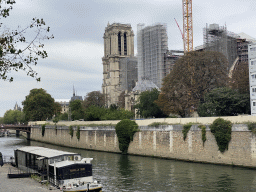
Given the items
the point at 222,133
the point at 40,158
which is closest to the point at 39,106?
the point at 222,133

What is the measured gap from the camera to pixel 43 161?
29.0 metres

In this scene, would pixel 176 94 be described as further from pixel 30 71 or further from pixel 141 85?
pixel 141 85

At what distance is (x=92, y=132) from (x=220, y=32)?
4602 centimetres

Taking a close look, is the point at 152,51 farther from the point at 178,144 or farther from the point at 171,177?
the point at 171,177

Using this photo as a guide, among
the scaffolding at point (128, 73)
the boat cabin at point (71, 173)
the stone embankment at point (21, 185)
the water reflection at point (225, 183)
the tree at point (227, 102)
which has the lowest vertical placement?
the water reflection at point (225, 183)

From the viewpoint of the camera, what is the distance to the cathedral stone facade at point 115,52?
153125mm

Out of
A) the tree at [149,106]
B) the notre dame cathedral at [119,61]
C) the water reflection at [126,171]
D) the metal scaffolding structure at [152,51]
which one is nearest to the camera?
the water reflection at [126,171]

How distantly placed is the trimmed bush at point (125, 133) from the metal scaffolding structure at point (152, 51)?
56.8 metres

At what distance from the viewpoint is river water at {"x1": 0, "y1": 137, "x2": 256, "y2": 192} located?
2673 cm

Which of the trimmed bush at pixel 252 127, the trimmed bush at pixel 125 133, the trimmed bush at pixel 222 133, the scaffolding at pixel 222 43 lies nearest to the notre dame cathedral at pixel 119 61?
the scaffolding at pixel 222 43

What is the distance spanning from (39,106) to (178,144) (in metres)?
75.5

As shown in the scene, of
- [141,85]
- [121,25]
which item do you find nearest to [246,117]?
[141,85]

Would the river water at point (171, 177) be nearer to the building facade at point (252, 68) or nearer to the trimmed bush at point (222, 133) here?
the trimmed bush at point (222, 133)

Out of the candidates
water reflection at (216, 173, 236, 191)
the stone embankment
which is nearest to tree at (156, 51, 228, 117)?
water reflection at (216, 173, 236, 191)
